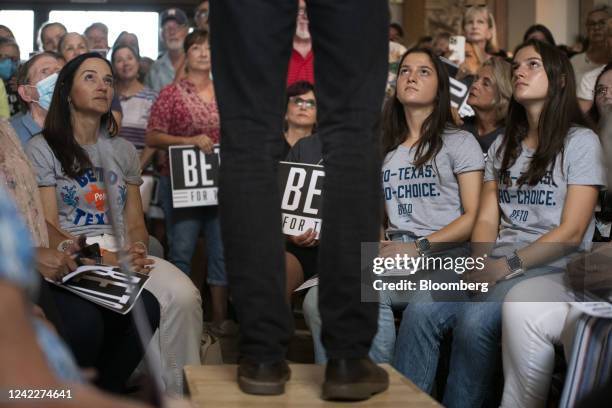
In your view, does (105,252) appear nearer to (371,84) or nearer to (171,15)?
(371,84)

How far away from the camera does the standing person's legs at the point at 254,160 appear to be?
2.08 metres

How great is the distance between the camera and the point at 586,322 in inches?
100

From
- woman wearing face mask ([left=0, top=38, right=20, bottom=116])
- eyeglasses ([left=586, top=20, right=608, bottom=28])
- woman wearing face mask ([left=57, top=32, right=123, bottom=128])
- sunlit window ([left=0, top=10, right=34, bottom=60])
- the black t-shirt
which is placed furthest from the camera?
sunlit window ([left=0, top=10, right=34, bottom=60])

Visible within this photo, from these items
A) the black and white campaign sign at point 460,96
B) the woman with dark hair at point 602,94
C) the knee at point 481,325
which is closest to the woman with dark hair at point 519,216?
the knee at point 481,325

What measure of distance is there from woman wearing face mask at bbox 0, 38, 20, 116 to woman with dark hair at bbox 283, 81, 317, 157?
66.4 inches

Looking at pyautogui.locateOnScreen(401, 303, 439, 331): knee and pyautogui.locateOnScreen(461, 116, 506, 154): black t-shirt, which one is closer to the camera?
pyautogui.locateOnScreen(401, 303, 439, 331): knee

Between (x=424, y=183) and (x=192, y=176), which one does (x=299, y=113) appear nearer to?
(x=192, y=176)

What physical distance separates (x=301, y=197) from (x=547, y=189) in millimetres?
1053

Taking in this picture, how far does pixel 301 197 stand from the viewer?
4.04 m

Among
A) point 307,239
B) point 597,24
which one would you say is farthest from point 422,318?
point 597,24

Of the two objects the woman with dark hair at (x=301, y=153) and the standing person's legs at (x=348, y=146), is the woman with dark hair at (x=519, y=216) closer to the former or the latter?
the woman with dark hair at (x=301, y=153)

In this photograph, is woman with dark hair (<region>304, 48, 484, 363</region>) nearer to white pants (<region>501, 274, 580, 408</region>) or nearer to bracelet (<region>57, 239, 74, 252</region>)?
white pants (<region>501, 274, 580, 408</region>)

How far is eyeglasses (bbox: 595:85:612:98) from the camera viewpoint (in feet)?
13.5

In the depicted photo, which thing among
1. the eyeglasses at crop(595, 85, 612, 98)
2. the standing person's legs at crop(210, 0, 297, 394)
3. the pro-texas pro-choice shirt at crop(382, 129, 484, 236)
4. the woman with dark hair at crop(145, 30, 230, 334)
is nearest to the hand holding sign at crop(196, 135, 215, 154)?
the woman with dark hair at crop(145, 30, 230, 334)
